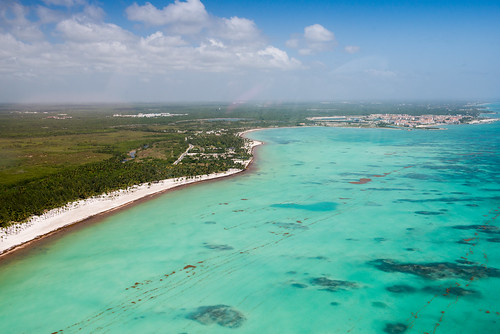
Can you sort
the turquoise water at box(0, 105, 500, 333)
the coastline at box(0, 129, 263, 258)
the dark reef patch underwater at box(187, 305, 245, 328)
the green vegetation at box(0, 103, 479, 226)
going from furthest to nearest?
the green vegetation at box(0, 103, 479, 226)
the coastline at box(0, 129, 263, 258)
the turquoise water at box(0, 105, 500, 333)
the dark reef patch underwater at box(187, 305, 245, 328)

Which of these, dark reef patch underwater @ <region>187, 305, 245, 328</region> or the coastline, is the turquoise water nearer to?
dark reef patch underwater @ <region>187, 305, 245, 328</region>

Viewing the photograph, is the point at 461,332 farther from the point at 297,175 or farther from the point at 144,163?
the point at 144,163

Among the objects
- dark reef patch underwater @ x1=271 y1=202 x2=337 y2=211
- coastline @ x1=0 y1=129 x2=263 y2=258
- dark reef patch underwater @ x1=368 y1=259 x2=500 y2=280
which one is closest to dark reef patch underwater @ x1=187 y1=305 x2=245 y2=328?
dark reef patch underwater @ x1=368 y1=259 x2=500 y2=280

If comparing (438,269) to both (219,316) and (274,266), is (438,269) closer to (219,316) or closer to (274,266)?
(274,266)

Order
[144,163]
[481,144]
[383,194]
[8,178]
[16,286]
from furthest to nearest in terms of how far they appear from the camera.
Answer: [481,144] < [144,163] < [8,178] < [383,194] < [16,286]

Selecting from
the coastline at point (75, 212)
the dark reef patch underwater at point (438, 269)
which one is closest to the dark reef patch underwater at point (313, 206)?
the dark reef patch underwater at point (438, 269)

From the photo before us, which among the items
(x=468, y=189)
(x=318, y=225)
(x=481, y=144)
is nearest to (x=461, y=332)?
(x=318, y=225)
